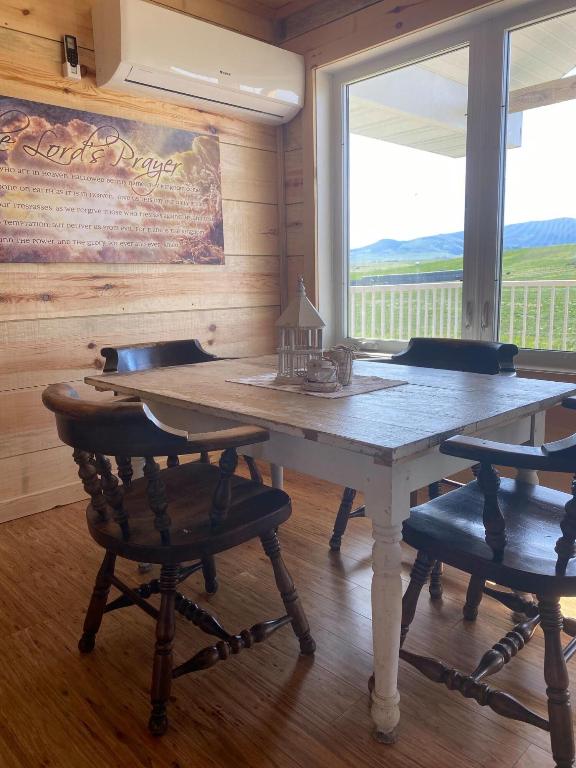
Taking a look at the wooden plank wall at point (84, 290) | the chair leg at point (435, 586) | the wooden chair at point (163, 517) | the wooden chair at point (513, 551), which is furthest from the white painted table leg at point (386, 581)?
the wooden plank wall at point (84, 290)

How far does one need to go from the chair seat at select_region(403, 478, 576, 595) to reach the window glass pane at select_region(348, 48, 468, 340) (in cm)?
153

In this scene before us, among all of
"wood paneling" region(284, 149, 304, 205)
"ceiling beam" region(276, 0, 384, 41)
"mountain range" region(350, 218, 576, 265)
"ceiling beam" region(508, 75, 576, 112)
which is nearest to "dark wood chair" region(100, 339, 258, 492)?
"mountain range" region(350, 218, 576, 265)

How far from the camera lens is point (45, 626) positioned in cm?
179

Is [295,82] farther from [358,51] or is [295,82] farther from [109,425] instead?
[109,425]

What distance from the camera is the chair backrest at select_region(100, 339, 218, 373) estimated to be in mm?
2156

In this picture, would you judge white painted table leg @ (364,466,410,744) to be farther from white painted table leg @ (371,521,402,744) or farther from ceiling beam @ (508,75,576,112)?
ceiling beam @ (508,75,576,112)

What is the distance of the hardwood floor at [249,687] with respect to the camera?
1294 mm

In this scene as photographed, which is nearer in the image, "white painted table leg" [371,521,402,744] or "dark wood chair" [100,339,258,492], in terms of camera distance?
"white painted table leg" [371,521,402,744]

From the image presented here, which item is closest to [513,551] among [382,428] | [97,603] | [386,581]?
[386,581]

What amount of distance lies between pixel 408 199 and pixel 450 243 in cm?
38

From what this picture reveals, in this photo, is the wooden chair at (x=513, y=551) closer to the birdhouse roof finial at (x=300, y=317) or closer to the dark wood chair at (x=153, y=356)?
the birdhouse roof finial at (x=300, y=317)

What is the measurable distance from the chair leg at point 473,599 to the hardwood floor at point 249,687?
A: 46 mm

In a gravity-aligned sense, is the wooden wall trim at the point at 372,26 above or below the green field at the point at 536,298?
above

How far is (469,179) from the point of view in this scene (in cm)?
272
